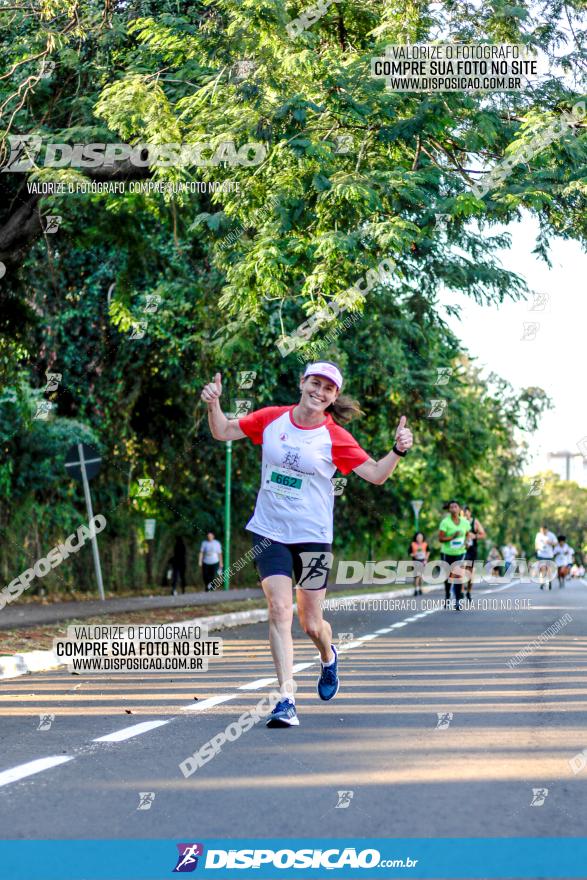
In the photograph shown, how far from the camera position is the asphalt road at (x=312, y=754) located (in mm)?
5758

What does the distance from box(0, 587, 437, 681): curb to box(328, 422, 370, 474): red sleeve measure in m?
5.23

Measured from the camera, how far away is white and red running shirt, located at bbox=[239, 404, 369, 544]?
28.9 ft

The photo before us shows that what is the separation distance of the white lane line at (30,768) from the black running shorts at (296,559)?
73.8 inches

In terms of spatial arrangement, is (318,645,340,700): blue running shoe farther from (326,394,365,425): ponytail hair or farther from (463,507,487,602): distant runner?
(463,507,487,602): distant runner

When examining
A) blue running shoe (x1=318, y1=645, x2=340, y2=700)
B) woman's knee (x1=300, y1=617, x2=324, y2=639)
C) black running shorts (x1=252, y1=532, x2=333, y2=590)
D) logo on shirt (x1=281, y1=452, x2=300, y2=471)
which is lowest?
blue running shoe (x1=318, y1=645, x2=340, y2=700)

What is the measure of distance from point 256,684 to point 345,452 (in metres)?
3.44

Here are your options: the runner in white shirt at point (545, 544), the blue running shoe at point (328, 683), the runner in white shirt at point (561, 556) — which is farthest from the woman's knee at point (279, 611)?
the runner in white shirt at point (561, 556)

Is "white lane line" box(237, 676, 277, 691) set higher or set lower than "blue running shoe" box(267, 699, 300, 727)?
lower

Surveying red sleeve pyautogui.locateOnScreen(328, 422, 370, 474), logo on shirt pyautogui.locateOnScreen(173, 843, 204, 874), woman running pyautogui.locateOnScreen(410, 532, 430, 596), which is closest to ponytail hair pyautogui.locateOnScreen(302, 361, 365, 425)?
red sleeve pyautogui.locateOnScreen(328, 422, 370, 474)

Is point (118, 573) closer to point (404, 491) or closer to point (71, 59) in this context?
point (404, 491)

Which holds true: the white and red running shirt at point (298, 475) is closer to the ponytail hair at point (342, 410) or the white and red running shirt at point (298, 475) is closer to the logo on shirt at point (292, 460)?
the logo on shirt at point (292, 460)

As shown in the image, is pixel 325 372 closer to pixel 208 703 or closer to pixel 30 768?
pixel 208 703

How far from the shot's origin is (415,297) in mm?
23453

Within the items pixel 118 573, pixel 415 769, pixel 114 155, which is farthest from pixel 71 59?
pixel 118 573
